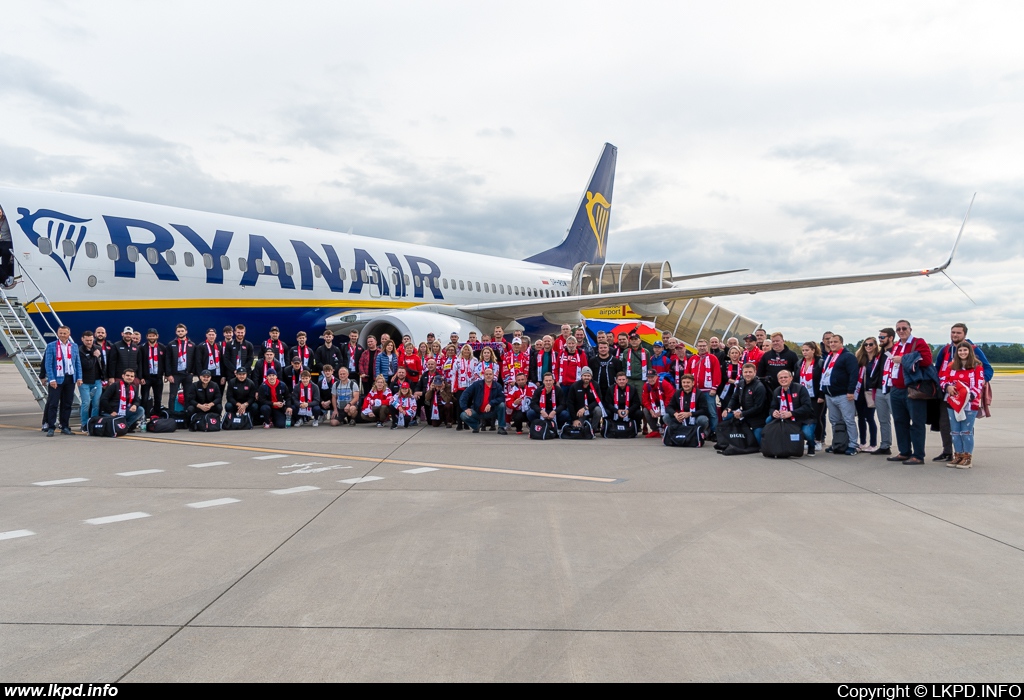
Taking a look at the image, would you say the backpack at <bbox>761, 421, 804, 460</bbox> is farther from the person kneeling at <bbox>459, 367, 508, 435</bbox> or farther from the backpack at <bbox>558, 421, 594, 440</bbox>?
the person kneeling at <bbox>459, 367, 508, 435</bbox>

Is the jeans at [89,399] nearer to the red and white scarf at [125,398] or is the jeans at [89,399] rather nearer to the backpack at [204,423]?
the red and white scarf at [125,398]

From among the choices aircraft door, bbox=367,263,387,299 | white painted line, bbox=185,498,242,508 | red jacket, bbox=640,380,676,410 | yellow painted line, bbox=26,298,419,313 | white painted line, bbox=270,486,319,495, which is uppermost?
aircraft door, bbox=367,263,387,299

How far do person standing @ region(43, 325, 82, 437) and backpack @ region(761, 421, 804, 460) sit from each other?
9637 mm

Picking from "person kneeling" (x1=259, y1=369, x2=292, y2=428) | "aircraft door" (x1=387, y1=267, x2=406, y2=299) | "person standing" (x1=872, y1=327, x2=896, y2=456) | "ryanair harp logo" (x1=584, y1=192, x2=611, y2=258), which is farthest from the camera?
"ryanair harp logo" (x1=584, y1=192, x2=611, y2=258)

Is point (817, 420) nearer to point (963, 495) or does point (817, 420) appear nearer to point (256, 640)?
point (963, 495)

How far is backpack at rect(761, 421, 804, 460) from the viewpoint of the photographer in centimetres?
891

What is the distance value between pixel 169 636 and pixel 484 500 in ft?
10.7

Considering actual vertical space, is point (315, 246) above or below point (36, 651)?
above

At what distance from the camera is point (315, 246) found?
1520cm

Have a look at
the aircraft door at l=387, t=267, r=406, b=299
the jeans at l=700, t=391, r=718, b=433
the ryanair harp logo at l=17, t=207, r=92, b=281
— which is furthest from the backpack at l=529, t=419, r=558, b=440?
the ryanair harp logo at l=17, t=207, r=92, b=281

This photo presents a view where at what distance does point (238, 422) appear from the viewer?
1178 cm

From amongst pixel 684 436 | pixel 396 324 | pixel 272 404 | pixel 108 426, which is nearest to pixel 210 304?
pixel 272 404

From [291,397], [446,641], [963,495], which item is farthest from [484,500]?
[291,397]

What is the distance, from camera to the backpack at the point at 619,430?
1127cm
